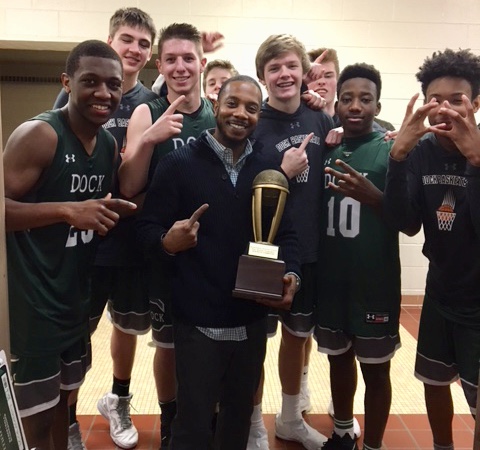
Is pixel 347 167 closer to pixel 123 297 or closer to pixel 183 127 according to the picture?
pixel 183 127

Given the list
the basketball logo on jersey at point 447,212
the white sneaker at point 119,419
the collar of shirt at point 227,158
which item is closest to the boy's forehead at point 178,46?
the collar of shirt at point 227,158

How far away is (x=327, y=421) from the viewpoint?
296 centimetres

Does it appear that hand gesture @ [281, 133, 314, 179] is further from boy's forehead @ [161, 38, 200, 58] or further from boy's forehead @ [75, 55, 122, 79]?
boy's forehead @ [75, 55, 122, 79]

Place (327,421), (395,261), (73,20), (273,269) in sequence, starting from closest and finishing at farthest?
(273,269) < (395,261) < (327,421) < (73,20)

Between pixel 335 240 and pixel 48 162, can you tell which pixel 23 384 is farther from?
pixel 335 240

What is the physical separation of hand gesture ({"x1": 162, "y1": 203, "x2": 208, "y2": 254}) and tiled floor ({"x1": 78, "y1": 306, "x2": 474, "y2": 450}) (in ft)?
4.64

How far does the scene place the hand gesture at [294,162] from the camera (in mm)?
2182

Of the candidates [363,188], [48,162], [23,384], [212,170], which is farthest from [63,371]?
[363,188]

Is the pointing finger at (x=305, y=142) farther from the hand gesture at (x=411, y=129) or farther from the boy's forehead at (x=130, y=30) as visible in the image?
the boy's forehead at (x=130, y=30)

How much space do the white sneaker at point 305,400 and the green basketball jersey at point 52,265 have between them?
1.60m

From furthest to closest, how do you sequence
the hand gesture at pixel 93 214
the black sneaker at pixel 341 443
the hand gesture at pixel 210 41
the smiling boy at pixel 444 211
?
1. the hand gesture at pixel 210 41
2. the black sneaker at pixel 341 443
3. the smiling boy at pixel 444 211
4. the hand gesture at pixel 93 214

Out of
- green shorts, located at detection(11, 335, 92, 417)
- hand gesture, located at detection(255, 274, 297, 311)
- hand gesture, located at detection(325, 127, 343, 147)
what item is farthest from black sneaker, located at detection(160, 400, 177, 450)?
hand gesture, located at detection(325, 127, 343, 147)

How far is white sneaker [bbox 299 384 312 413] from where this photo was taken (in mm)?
3039

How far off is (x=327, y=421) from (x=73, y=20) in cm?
402
